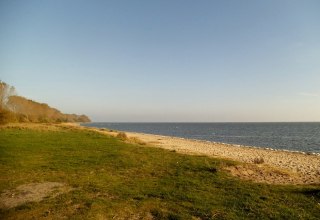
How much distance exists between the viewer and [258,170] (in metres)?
17.5

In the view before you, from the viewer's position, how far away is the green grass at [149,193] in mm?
9852

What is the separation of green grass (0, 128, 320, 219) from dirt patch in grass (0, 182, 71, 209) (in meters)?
0.52

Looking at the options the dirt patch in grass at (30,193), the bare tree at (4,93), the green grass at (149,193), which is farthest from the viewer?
the bare tree at (4,93)

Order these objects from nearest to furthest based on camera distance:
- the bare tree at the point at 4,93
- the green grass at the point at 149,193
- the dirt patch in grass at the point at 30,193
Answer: the green grass at the point at 149,193, the dirt patch in grass at the point at 30,193, the bare tree at the point at 4,93

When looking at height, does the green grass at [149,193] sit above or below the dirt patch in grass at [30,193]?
above

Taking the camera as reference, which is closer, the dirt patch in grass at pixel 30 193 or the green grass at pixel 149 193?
the green grass at pixel 149 193

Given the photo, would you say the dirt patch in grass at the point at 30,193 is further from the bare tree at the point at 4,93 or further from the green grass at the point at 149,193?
the bare tree at the point at 4,93

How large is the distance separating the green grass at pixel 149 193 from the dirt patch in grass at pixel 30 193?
20.5 inches

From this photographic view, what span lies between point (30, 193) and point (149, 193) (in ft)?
17.8

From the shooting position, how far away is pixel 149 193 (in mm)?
12203

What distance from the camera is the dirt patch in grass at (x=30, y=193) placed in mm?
11102

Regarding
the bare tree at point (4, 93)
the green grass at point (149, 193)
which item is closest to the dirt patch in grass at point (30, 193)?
the green grass at point (149, 193)

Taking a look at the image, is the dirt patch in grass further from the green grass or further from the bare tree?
the bare tree

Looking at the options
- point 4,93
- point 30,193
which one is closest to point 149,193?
point 30,193
